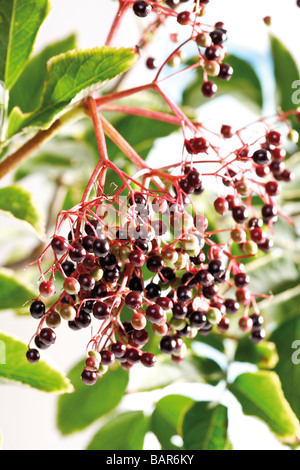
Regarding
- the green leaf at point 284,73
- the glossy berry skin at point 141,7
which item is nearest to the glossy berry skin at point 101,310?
the glossy berry skin at point 141,7

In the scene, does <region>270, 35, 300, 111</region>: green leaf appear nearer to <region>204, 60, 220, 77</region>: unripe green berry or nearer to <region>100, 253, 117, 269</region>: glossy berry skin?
<region>204, 60, 220, 77</region>: unripe green berry

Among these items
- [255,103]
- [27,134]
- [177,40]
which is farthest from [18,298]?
[255,103]

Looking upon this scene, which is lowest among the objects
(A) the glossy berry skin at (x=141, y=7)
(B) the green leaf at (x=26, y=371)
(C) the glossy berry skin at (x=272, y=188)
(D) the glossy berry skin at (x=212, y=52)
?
(B) the green leaf at (x=26, y=371)

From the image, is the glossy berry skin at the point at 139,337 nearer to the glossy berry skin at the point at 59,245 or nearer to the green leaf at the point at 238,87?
the glossy berry skin at the point at 59,245

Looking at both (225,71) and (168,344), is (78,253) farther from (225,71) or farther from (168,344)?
(225,71)

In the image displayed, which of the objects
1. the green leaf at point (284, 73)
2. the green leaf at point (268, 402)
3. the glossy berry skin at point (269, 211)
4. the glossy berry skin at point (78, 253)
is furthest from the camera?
the green leaf at point (284, 73)

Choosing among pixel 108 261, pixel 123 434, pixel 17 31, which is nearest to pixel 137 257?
pixel 108 261
